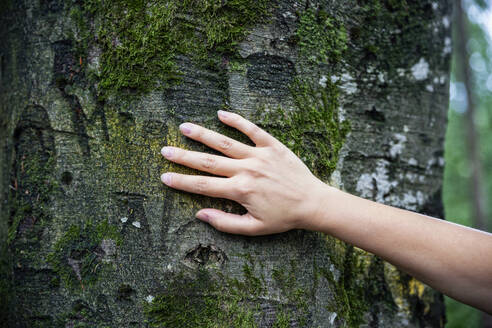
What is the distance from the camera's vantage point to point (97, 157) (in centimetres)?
127

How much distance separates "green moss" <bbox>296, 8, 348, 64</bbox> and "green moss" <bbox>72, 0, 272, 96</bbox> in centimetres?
30

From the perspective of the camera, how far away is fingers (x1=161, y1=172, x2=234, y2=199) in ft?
3.93

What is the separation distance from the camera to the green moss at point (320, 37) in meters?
1.41

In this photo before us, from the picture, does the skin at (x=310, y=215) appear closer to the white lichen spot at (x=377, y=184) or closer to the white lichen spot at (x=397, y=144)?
the white lichen spot at (x=377, y=184)

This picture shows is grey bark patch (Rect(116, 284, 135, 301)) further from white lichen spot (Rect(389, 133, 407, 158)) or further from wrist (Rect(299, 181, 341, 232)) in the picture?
white lichen spot (Rect(389, 133, 407, 158))

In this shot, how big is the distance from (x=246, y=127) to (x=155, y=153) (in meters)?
0.36

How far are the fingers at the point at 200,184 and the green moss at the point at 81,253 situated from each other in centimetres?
30

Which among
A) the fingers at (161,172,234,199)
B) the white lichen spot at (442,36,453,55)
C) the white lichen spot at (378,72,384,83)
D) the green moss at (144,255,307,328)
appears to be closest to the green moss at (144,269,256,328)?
the green moss at (144,255,307,328)

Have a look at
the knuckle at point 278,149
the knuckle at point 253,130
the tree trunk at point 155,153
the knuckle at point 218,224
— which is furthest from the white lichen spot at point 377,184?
the knuckle at point 218,224

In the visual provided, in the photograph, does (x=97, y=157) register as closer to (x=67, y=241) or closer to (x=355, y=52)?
(x=67, y=241)

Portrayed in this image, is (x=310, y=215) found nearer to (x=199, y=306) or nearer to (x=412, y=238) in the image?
(x=412, y=238)

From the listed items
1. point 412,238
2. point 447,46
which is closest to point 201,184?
point 412,238

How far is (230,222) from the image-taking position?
121 centimetres

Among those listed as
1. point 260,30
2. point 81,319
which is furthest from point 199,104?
point 81,319
